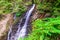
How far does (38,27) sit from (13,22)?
2.47 meters

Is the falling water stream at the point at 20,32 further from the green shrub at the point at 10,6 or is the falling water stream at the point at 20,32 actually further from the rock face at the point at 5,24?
the green shrub at the point at 10,6

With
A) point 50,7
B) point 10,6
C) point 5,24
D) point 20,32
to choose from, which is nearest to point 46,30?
point 20,32

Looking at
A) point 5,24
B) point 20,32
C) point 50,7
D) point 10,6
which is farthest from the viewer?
point 10,6

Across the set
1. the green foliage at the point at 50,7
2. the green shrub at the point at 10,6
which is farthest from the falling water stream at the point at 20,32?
the green shrub at the point at 10,6

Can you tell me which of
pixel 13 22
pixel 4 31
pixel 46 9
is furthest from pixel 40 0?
pixel 4 31

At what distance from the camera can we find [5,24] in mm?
7883

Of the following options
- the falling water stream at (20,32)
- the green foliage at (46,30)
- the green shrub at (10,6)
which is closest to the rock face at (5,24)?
the falling water stream at (20,32)

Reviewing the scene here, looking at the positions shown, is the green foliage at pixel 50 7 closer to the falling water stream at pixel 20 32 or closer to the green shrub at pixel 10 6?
the falling water stream at pixel 20 32

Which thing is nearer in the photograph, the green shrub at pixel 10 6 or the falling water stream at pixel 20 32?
the falling water stream at pixel 20 32

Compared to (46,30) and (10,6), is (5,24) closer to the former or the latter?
(10,6)

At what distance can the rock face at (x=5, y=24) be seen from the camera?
7.67 metres

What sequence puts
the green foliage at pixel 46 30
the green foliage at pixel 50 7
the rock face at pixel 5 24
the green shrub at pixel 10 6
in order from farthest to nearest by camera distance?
1. the green shrub at pixel 10 6
2. the rock face at pixel 5 24
3. the green foliage at pixel 50 7
4. the green foliage at pixel 46 30

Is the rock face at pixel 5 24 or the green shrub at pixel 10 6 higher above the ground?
the green shrub at pixel 10 6

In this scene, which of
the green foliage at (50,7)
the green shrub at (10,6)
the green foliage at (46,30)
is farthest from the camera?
the green shrub at (10,6)
